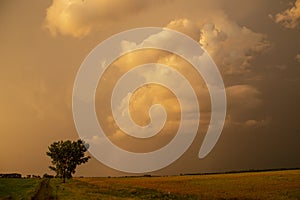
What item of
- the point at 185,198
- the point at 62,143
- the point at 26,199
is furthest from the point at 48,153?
the point at 185,198

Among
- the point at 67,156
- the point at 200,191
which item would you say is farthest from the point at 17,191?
the point at 67,156

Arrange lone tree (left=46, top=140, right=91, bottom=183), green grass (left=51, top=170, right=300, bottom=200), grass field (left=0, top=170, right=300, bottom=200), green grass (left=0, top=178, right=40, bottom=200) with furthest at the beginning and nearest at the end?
1. lone tree (left=46, top=140, right=91, bottom=183)
2. green grass (left=0, top=178, right=40, bottom=200)
3. grass field (left=0, top=170, right=300, bottom=200)
4. green grass (left=51, top=170, right=300, bottom=200)

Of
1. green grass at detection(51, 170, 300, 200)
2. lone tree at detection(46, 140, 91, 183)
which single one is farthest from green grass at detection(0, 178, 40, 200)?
lone tree at detection(46, 140, 91, 183)

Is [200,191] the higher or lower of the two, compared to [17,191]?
lower

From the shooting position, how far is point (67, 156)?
105688mm

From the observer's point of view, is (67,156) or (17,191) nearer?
(17,191)

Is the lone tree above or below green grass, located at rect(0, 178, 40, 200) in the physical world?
above

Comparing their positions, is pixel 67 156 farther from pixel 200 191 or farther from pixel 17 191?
pixel 200 191

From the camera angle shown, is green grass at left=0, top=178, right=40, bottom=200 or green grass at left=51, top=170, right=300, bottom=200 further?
green grass at left=0, top=178, right=40, bottom=200

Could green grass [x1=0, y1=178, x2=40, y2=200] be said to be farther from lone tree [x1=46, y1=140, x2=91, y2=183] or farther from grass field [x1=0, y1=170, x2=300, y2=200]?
lone tree [x1=46, y1=140, x2=91, y2=183]

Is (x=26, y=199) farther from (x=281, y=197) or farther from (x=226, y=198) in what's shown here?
(x=281, y=197)

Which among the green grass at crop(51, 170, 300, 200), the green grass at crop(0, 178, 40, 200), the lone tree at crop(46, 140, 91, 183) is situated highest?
the lone tree at crop(46, 140, 91, 183)

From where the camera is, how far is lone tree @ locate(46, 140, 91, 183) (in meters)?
104

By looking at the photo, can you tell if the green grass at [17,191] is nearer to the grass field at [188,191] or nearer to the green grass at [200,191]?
the grass field at [188,191]
